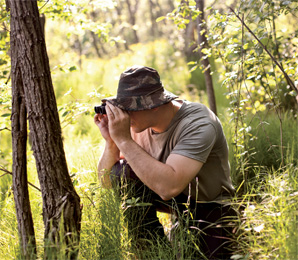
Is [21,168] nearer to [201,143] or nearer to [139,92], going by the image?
[139,92]

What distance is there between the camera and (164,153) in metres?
2.70

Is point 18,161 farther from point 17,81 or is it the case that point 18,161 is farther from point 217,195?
point 217,195

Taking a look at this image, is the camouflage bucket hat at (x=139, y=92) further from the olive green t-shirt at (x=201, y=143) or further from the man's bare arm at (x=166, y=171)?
the man's bare arm at (x=166, y=171)

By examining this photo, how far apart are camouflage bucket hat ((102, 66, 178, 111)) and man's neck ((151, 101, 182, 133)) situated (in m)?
0.08

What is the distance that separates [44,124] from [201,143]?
0.91 m

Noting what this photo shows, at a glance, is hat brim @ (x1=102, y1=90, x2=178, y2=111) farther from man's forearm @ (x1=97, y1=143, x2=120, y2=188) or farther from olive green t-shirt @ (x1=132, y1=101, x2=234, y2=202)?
man's forearm @ (x1=97, y1=143, x2=120, y2=188)

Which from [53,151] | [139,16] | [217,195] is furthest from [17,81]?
[139,16]

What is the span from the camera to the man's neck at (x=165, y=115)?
8.43 ft

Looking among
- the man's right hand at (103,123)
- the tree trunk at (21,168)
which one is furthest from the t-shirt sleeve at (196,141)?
the tree trunk at (21,168)

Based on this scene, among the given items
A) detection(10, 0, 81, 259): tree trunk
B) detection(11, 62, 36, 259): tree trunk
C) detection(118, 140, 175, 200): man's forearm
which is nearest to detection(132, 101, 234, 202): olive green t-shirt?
detection(118, 140, 175, 200): man's forearm

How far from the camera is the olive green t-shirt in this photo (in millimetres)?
2418

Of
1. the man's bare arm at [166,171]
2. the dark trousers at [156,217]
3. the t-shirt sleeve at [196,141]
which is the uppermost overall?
the t-shirt sleeve at [196,141]

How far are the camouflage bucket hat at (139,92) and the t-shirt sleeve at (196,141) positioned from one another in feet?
0.79

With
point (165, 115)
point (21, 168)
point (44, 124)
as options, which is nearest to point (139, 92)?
point (165, 115)
